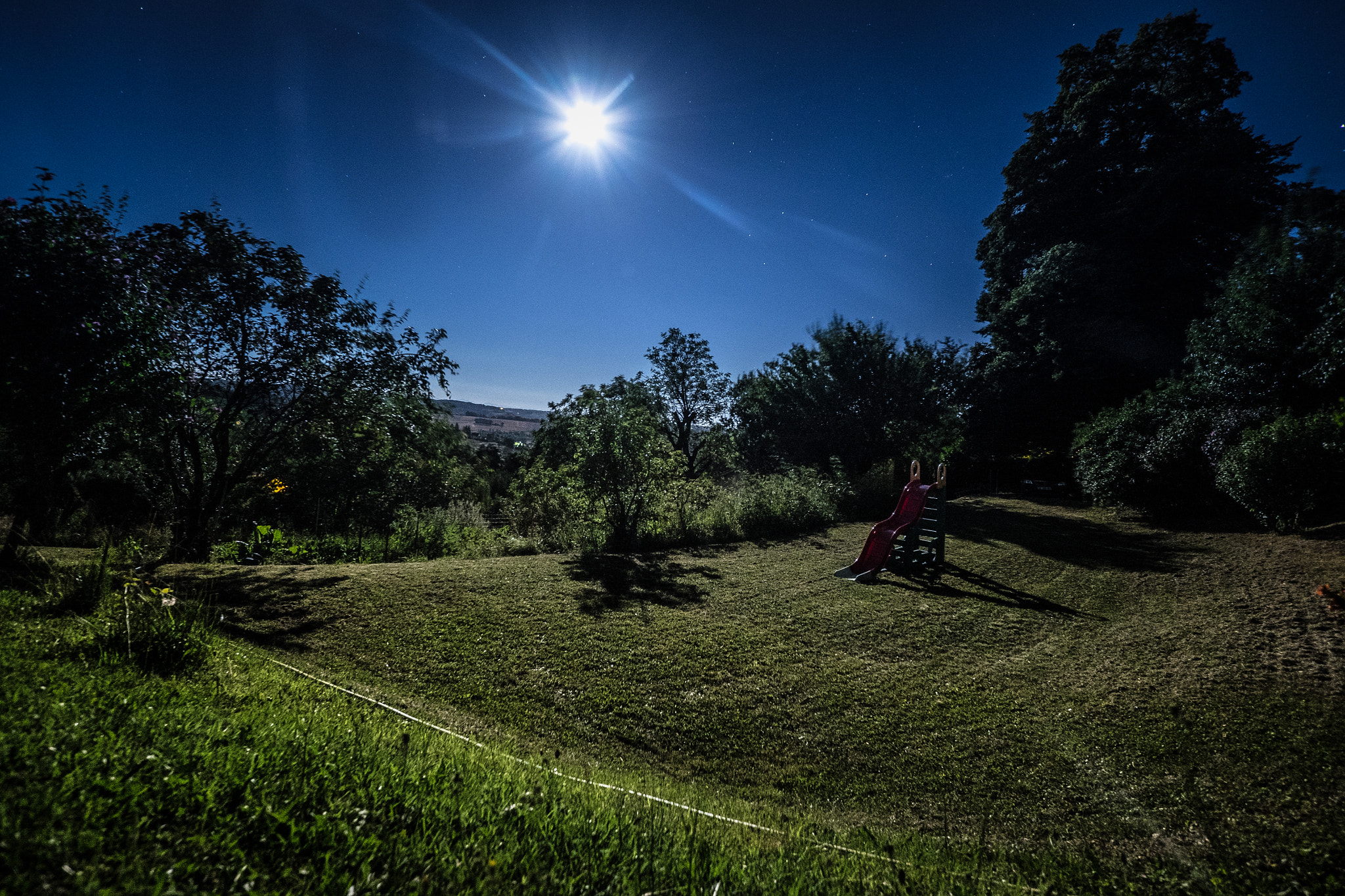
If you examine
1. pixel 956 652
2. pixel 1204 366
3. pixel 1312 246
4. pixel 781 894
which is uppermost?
pixel 1312 246

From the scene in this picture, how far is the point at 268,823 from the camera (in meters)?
1.45

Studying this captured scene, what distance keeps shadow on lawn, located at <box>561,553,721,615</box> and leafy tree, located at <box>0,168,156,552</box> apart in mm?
5466

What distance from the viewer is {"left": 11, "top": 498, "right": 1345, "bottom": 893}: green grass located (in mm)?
1462

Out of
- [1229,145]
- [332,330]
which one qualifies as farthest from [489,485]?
[1229,145]

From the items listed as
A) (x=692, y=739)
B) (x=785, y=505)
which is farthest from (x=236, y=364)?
(x=785, y=505)

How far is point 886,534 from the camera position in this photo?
7.99m

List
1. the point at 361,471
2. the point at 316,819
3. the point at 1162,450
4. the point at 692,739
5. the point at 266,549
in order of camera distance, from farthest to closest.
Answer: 1. the point at 1162,450
2. the point at 361,471
3. the point at 266,549
4. the point at 692,739
5. the point at 316,819

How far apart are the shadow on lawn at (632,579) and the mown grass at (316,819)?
134 inches

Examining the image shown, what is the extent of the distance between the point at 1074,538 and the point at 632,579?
363 inches

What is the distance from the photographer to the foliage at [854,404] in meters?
17.7

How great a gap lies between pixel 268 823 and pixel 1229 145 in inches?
1046

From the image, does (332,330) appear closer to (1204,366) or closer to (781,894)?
(781,894)

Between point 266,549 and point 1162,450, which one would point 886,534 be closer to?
point 1162,450

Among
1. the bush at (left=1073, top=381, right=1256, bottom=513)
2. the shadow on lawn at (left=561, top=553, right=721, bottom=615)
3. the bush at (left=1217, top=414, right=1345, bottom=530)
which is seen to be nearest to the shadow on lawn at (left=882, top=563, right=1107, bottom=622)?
the shadow on lawn at (left=561, top=553, right=721, bottom=615)
